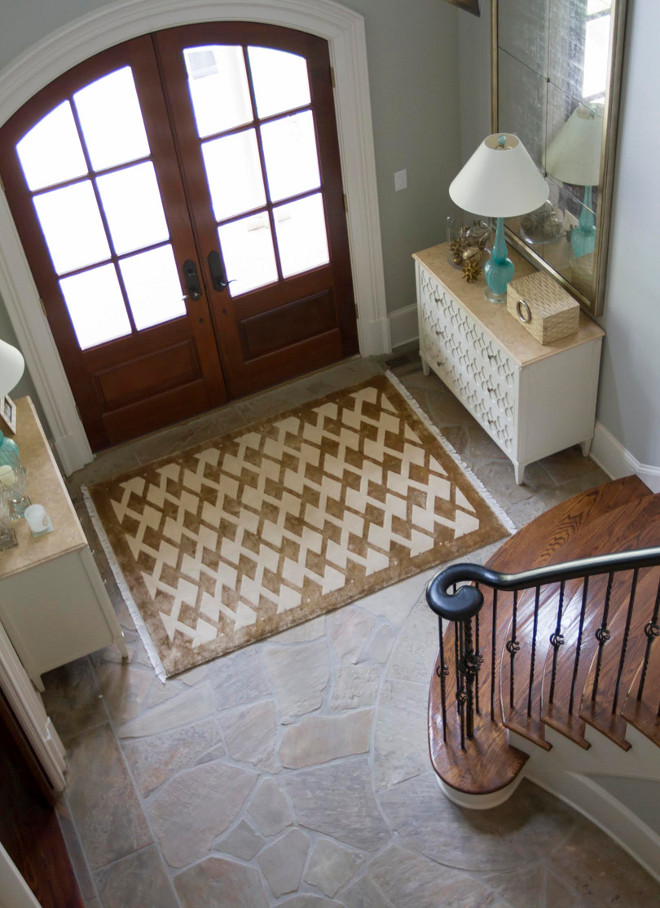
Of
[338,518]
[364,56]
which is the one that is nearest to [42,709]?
[338,518]

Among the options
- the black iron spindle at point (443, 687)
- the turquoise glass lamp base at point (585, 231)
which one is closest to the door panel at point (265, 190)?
the turquoise glass lamp base at point (585, 231)

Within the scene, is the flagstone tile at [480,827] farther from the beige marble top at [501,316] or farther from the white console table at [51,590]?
the beige marble top at [501,316]

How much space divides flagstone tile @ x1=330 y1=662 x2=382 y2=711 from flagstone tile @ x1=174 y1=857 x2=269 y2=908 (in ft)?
2.62

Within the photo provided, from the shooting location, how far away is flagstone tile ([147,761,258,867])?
154 inches

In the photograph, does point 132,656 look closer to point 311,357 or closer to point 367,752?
point 367,752

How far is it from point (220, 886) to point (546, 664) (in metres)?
1.52

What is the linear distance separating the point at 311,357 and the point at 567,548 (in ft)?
7.42

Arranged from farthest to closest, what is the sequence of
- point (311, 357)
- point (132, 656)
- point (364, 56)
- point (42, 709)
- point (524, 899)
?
point (311, 357), point (364, 56), point (132, 656), point (42, 709), point (524, 899)

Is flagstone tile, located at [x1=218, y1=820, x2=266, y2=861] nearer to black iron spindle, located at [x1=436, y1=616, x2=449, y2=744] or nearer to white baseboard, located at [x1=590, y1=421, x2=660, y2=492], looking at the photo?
black iron spindle, located at [x1=436, y1=616, x2=449, y2=744]

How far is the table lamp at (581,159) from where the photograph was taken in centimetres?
425

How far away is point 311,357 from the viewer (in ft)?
19.5

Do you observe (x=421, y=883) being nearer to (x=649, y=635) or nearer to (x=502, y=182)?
(x=649, y=635)

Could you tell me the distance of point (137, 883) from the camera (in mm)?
3811

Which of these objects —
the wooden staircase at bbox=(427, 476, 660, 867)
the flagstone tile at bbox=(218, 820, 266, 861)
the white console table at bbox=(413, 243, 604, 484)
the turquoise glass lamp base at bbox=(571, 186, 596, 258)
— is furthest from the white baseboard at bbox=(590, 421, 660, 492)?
the flagstone tile at bbox=(218, 820, 266, 861)
